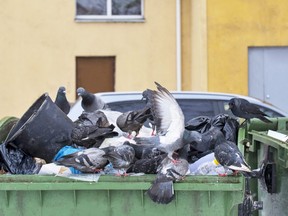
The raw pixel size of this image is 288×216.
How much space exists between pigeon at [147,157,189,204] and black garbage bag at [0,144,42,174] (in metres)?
0.86

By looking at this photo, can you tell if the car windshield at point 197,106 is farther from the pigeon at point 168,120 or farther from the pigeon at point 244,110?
the pigeon at point 168,120

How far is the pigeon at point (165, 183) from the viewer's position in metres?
Result: 3.65

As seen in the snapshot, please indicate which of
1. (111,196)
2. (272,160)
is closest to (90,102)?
(272,160)

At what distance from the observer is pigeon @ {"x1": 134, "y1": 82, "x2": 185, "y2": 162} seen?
395 cm

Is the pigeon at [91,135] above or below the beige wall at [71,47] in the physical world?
below

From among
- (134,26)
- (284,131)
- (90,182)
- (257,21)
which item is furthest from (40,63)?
(90,182)

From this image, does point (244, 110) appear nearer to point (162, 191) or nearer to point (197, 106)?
point (162, 191)

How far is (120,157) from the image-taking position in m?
3.81

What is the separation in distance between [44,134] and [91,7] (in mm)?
11473

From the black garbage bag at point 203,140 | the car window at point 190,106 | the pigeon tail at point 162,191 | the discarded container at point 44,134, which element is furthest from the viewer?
the car window at point 190,106

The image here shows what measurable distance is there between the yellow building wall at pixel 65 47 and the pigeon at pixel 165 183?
37.3ft

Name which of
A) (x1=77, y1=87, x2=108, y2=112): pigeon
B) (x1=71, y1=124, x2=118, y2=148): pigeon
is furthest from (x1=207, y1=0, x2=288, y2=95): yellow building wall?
(x1=71, y1=124, x2=118, y2=148): pigeon

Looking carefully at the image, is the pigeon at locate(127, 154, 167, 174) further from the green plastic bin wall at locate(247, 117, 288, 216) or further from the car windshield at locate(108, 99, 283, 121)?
the car windshield at locate(108, 99, 283, 121)

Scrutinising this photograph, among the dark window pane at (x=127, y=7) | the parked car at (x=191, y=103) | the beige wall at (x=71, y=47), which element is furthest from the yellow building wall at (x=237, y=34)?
the parked car at (x=191, y=103)
